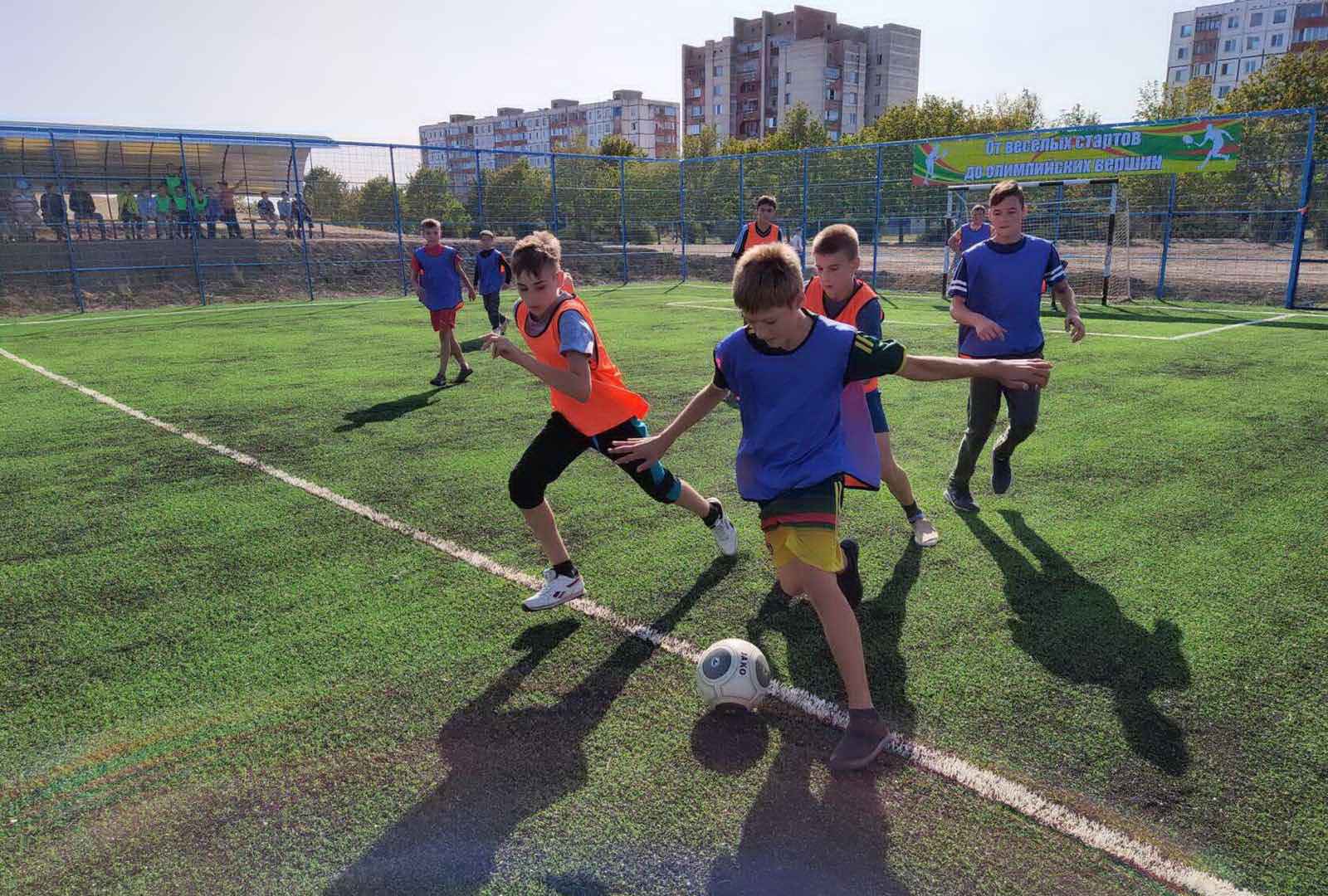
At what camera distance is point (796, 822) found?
2.82 meters

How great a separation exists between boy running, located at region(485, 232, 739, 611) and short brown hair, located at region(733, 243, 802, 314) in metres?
1.15

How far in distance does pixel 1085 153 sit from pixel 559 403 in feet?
64.7

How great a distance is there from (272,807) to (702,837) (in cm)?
148

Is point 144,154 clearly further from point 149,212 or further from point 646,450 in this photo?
point 646,450

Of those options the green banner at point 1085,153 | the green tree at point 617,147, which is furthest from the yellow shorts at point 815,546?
the green tree at point 617,147

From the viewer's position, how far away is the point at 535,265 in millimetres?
3979

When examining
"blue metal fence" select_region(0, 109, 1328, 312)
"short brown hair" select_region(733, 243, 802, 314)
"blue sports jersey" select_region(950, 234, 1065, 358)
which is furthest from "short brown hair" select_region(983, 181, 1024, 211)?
"blue metal fence" select_region(0, 109, 1328, 312)

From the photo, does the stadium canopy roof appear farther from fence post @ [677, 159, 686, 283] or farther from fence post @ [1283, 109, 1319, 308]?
fence post @ [1283, 109, 1319, 308]

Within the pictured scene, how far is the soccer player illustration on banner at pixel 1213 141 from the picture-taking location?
1795 centimetres

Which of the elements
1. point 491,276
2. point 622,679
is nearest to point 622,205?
point 491,276

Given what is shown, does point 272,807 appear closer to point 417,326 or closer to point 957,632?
point 957,632

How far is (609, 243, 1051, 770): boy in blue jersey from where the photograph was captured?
10.1 ft

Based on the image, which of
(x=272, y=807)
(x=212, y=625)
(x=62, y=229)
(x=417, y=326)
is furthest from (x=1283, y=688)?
(x=62, y=229)

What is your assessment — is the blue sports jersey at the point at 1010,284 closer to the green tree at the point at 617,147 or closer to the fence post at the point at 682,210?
the fence post at the point at 682,210
